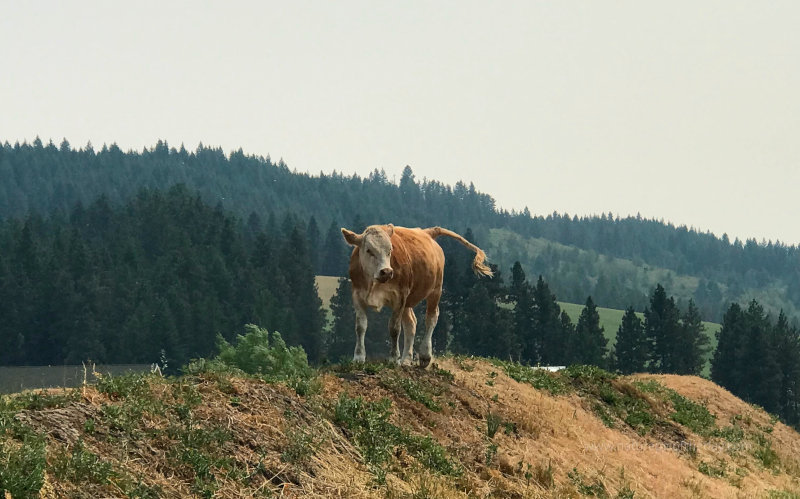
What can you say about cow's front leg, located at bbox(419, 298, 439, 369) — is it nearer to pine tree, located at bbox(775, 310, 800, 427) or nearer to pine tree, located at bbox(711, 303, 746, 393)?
pine tree, located at bbox(775, 310, 800, 427)

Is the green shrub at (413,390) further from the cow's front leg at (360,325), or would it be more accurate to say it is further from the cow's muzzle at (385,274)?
the cow's muzzle at (385,274)

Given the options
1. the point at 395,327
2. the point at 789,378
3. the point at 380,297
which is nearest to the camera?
the point at 380,297

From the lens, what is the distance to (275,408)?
15.2 m

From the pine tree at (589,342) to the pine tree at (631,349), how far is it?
1945 mm

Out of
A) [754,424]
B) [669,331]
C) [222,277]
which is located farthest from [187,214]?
[754,424]

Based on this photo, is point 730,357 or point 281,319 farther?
point 281,319

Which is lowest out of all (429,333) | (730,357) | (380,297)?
(730,357)

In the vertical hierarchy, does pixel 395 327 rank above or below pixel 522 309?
above

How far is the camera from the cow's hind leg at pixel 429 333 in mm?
22281

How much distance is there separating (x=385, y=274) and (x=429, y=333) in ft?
11.4

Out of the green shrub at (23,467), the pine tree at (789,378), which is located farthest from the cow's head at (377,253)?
the pine tree at (789,378)

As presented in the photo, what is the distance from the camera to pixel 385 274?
2011cm

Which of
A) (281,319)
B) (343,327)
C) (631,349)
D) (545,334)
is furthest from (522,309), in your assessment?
(281,319)

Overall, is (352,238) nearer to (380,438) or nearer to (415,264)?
(415,264)
